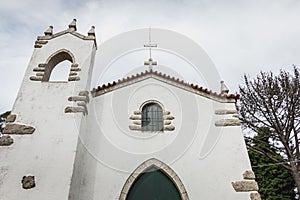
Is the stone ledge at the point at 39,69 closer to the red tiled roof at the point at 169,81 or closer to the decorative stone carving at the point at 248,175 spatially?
the red tiled roof at the point at 169,81

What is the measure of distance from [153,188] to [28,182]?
9.31 ft

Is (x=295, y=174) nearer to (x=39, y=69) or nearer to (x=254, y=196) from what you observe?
(x=254, y=196)

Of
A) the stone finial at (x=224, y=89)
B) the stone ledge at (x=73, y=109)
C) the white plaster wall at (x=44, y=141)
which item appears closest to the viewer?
the white plaster wall at (x=44, y=141)

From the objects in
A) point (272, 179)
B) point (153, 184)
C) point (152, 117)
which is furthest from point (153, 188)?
point (272, 179)

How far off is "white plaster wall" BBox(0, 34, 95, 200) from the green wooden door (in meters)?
1.78

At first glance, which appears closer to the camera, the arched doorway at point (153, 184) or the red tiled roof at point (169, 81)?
the arched doorway at point (153, 184)

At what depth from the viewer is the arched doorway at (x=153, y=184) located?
5.78 meters

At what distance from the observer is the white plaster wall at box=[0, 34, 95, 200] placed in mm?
4742

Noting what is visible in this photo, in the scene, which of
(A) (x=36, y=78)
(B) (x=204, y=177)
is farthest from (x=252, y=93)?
(A) (x=36, y=78)

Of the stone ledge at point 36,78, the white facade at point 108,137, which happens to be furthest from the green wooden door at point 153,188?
the stone ledge at point 36,78

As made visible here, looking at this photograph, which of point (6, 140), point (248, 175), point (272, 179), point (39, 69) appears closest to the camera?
point (6, 140)

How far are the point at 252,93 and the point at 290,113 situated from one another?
2.04 metres

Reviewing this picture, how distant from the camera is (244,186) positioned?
5.62 metres

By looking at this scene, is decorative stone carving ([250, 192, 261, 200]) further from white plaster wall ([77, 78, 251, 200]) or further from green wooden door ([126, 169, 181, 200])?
green wooden door ([126, 169, 181, 200])
